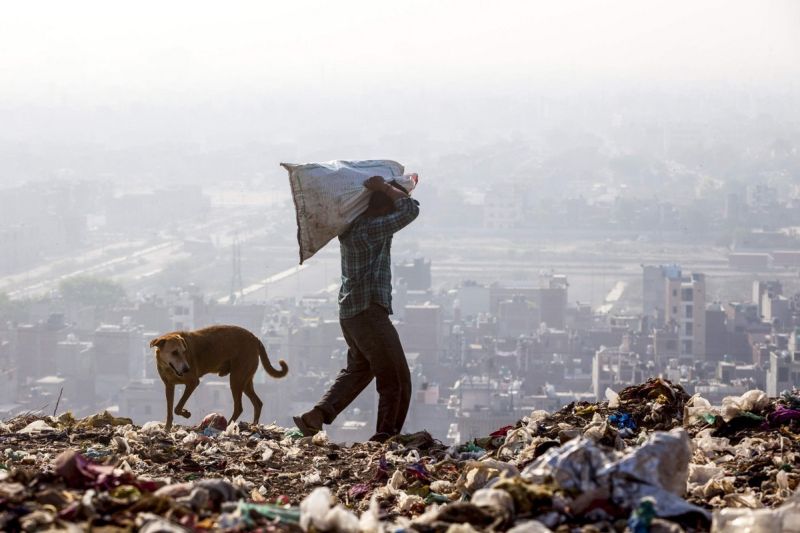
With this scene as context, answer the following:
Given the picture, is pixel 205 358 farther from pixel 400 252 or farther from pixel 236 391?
pixel 400 252

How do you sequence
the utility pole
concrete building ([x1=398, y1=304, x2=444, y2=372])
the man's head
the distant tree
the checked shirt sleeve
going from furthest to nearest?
the utility pole, the distant tree, concrete building ([x1=398, y1=304, x2=444, y2=372]), the man's head, the checked shirt sleeve

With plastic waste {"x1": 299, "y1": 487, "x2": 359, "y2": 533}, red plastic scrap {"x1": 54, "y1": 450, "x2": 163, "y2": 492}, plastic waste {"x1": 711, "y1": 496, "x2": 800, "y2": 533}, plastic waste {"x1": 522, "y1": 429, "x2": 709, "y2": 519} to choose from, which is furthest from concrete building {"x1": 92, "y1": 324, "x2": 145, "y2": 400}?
plastic waste {"x1": 711, "y1": 496, "x2": 800, "y2": 533}

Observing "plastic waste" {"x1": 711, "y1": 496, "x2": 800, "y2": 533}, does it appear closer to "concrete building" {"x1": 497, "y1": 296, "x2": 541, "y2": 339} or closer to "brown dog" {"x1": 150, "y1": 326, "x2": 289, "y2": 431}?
"brown dog" {"x1": 150, "y1": 326, "x2": 289, "y2": 431}

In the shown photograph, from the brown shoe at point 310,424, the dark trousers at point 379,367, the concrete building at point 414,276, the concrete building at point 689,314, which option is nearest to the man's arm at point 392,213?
the dark trousers at point 379,367

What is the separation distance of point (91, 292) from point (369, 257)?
59017 mm

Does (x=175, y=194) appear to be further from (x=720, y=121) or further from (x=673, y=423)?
(x=673, y=423)

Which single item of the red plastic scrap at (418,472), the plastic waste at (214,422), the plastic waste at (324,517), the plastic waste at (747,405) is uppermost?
the plastic waste at (324,517)

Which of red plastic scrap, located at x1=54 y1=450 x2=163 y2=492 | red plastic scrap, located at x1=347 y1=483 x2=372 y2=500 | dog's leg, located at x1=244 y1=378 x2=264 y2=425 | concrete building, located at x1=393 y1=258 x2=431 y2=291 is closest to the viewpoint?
red plastic scrap, located at x1=54 y1=450 x2=163 y2=492

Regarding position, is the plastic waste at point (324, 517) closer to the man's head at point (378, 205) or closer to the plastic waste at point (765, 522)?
the plastic waste at point (765, 522)

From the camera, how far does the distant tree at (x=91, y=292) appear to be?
63094 millimetres

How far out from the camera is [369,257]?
6.74 meters

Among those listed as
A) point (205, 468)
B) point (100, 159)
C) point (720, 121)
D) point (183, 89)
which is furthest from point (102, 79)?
point (205, 468)

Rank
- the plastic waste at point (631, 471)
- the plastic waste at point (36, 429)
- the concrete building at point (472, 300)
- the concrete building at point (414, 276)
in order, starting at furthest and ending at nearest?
the concrete building at point (472, 300), the concrete building at point (414, 276), the plastic waste at point (36, 429), the plastic waste at point (631, 471)

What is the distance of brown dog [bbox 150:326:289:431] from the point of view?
708 cm
